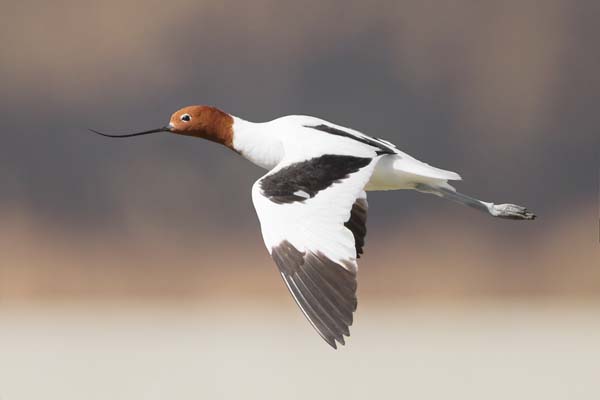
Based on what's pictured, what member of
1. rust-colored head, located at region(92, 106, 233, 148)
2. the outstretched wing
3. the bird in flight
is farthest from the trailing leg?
rust-colored head, located at region(92, 106, 233, 148)

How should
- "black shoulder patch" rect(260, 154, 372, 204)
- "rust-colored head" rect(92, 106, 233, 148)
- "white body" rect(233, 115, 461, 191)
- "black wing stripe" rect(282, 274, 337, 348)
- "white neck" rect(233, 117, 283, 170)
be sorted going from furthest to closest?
"rust-colored head" rect(92, 106, 233, 148) < "white neck" rect(233, 117, 283, 170) < "white body" rect(233, 115, 461, 191) < "black shoulder patch" rect(260, 154, 372, 204) < "black wing stripe" rect(282, 274, 337, 348)

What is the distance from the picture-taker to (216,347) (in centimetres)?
563

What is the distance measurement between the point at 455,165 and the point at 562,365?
57.8 inches

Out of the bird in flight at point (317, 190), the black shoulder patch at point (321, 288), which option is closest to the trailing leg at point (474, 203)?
the bird in flight at point (317, 190)

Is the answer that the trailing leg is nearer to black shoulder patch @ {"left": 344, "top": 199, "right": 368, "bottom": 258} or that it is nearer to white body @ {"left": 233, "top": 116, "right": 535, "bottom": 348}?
white body @ {"left": 233, "top": 116, "right": 535, "bottom": 348}

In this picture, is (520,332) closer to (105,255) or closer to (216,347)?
(216,347)

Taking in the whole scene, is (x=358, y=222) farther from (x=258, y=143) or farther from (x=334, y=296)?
(x=334, y=296)

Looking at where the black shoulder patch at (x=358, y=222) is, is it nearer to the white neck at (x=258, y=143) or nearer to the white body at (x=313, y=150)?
the white body at (x=313, y=150)

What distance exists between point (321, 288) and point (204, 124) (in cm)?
89

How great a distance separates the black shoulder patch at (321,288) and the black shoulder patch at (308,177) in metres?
0.15

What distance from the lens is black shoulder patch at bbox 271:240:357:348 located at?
281 cm

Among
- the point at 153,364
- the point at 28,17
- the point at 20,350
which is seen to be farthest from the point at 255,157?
the point at 28,17

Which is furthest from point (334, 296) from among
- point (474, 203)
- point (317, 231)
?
point (474, 203)

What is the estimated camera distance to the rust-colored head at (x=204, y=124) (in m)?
3.62
